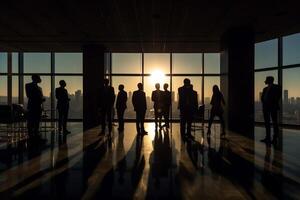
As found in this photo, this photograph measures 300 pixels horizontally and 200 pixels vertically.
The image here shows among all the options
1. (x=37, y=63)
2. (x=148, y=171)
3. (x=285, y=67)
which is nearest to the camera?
(x=148, y=171)

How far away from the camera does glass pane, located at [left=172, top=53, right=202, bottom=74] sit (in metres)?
14.9

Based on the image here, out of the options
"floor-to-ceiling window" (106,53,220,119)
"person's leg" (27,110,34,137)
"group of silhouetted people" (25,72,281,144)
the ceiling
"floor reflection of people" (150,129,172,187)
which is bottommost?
"floor reflection of people" (150,129,172,187)

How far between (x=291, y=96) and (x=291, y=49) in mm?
Result: 1913

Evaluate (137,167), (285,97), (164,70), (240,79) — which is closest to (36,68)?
(164,70)

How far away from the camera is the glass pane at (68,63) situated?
14932mm

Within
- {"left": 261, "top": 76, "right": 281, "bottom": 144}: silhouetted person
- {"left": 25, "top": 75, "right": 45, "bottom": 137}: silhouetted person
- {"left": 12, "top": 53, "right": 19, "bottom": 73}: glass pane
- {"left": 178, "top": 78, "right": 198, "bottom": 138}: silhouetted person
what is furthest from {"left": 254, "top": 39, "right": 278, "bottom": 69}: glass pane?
{"left": 12, "top": 53, "right": 19, "bottom": 73}: glass pane

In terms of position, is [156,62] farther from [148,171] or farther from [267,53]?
[148,171]

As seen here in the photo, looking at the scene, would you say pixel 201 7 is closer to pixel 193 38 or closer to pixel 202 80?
pixel 193 38

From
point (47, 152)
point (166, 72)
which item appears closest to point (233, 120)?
point (166, 72)

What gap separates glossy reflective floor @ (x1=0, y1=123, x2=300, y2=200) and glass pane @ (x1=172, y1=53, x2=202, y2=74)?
8.42 metres

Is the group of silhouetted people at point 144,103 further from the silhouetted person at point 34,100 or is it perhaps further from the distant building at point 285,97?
the distant building at point 285,97

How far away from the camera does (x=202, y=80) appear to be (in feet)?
48.8

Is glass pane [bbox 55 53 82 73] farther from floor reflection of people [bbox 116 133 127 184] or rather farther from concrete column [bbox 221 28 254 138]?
floor reflection of people [bbox 116 133 127 184]

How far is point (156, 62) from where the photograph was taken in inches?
595
